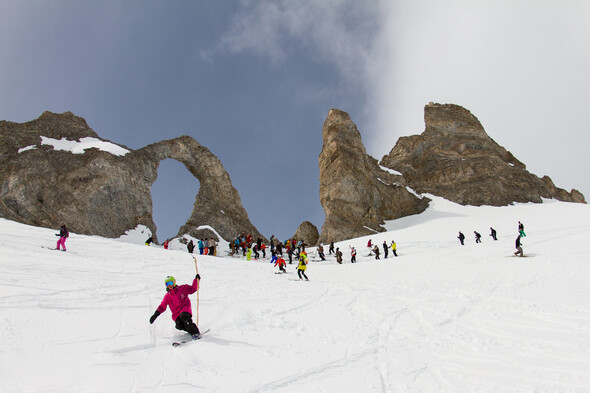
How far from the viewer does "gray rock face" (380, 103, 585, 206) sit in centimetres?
6397

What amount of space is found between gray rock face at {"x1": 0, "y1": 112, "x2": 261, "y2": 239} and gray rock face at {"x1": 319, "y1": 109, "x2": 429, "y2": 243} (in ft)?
53.4

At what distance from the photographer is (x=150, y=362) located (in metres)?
5.75

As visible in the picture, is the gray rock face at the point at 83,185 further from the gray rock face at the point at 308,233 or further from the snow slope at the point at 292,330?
the snow slope at the point at 292,330

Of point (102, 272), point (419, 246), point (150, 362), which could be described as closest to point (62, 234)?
point (102, 272)

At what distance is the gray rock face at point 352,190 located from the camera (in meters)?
54.7

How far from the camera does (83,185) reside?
1489 inches

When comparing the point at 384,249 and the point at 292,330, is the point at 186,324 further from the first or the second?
the point at 384,249

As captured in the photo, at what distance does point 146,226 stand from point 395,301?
3705 centimetres

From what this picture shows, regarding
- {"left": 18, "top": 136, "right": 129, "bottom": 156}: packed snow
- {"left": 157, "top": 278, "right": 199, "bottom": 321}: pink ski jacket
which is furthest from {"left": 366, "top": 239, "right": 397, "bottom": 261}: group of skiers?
{"left": 18, "top": 136, "right": 129, "bottom": 156}: packed snow

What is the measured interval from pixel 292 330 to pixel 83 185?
38774 mm

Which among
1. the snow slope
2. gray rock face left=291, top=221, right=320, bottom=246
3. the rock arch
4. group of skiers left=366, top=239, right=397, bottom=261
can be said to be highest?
the rock arch

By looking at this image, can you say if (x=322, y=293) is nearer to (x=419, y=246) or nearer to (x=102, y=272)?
(x=102, y=272)

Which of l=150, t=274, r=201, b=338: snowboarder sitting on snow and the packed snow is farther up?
the packed snow

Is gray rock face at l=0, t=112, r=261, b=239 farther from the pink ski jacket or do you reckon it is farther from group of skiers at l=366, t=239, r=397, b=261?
the pink ski jacket
